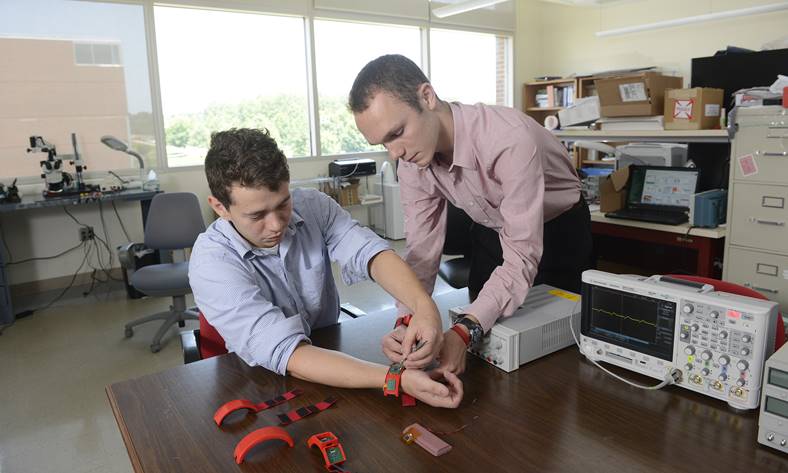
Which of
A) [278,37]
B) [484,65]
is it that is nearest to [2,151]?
[278,37]

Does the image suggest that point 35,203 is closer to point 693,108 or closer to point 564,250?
point 564,250

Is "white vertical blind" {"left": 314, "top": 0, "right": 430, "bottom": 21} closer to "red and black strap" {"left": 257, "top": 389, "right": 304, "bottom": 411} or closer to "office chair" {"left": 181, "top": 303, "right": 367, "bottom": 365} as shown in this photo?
"office chair" {"left": 181, "top": 303, "right": 367, "bottom": 365}

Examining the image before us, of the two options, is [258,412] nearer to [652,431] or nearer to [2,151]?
[652,431]

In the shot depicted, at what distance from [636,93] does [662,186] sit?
0.55 metres

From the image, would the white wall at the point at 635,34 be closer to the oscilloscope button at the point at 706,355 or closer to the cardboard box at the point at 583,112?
the cardboard box at the point at 583,112

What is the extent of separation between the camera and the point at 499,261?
1855mm

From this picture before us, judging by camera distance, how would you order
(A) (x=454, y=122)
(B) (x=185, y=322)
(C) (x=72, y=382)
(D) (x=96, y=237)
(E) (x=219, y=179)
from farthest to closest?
1. (D) (x=96, y=237)
2. (B) (x=185, y=322)
3. (C) (x=72, y=382)
4. (A) (x=454, y=122)
5. (E) (x=219, y=179)

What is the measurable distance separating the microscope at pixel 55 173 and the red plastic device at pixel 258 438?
377 centimetres

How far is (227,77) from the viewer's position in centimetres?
511

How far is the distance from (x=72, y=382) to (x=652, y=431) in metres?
2.83

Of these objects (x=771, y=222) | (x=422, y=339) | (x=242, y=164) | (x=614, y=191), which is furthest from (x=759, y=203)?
(x=242, y=164)

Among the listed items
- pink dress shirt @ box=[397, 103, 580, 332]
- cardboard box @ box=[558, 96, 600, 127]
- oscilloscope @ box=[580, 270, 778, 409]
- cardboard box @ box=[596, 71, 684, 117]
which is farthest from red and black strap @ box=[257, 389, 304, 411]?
cardboard box @ box=[558, 96, 600, 127]

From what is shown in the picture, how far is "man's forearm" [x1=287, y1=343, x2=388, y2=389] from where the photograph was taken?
1085 mm

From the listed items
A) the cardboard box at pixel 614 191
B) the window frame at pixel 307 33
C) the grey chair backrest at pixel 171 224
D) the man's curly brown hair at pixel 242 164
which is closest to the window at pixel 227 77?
the window frame at pixel 307 33
